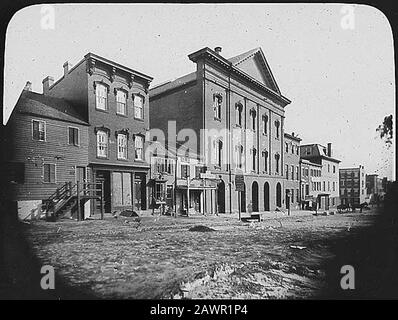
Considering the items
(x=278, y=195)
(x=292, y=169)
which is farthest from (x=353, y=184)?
(x=278, y=195)

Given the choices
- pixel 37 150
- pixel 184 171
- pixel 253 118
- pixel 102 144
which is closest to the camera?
pixel 37 150

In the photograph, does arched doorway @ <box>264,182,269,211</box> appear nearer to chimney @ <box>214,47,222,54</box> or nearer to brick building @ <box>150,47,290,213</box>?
brick building @ <box>150,47,290,213</box>

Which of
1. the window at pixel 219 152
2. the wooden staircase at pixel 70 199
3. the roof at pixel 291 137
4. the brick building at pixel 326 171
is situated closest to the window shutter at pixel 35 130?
the wooden staircase at pixel 70 199

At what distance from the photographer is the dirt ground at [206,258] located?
2.02 meters

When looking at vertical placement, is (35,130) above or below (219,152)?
above

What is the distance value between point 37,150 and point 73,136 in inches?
11.6

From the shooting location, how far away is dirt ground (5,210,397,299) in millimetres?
2021

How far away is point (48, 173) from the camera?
211cm

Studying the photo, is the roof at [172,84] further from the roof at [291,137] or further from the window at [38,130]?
the roof at [291,137]

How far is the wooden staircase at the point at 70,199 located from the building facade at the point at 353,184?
227 centimetres

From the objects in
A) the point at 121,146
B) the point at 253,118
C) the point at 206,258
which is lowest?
the point at 206,258

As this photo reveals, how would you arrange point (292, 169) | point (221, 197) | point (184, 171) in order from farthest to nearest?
point (292, 169)
point (221, 197)
point (184, 171)

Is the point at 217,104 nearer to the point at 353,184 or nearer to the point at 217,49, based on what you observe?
the point at 217,49
